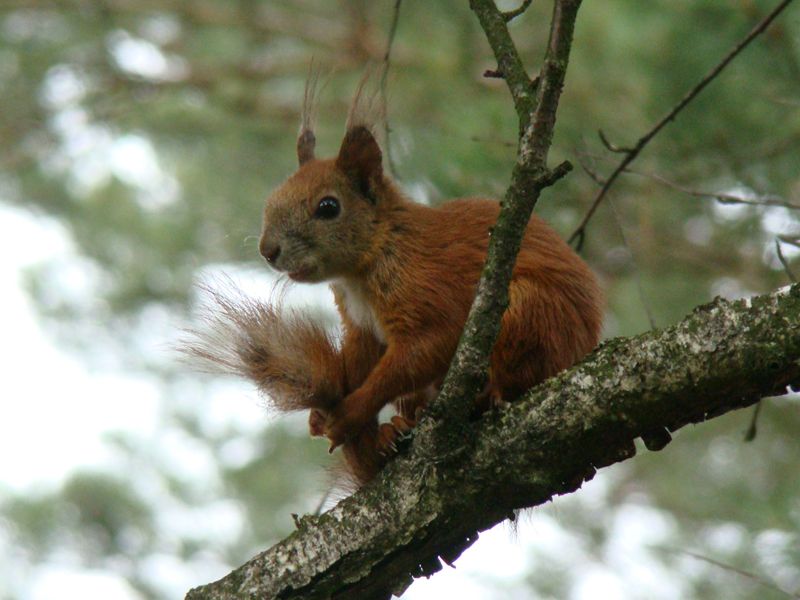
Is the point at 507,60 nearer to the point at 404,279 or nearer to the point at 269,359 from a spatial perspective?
the point at 404,279

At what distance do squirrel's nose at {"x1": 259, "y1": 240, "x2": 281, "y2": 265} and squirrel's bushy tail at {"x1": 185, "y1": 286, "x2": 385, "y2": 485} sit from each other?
297mm

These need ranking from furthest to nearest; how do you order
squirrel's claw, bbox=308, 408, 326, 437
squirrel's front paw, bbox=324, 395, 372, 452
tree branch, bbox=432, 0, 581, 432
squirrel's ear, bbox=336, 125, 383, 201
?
squirrel's ear, bbox=336, 125, 383, 201 < squirrel's claw, bbox=308, 408, 326, 437 < squirrel's front paw, bbox=324, 395, 372, 452 < tree branch, bbox=432, 0, 581, 432

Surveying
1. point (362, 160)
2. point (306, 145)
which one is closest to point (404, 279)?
point (362, 160)

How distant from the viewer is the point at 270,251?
3072 millimetres

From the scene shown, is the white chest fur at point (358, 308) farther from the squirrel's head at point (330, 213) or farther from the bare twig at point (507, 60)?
the bare twig at point (507, 60)

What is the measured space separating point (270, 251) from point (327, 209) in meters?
0.24

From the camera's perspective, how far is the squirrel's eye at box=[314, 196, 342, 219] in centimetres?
317

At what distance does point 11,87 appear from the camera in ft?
23.1

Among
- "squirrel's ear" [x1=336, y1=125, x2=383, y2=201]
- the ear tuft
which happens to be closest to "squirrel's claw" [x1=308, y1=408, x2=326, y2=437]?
"squirrel's ear" [x1=336, y1=125, x2=383, y2=201]

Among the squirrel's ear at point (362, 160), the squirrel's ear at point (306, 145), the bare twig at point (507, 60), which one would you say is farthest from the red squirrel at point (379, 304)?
the bare twig at point (507, 60)

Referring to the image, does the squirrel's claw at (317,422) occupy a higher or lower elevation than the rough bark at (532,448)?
higher

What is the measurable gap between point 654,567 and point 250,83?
4.68m

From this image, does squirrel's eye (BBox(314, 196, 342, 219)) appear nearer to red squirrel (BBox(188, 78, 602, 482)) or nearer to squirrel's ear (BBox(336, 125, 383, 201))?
red squirrel (BBox(188, 78, 602, 482))

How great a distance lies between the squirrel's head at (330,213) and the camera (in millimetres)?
3102
